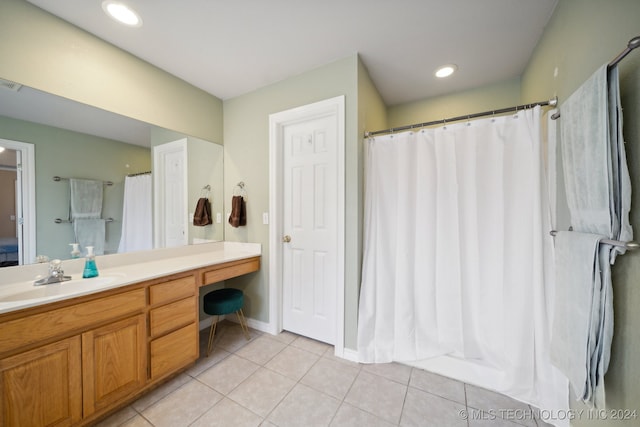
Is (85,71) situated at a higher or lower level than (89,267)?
higher

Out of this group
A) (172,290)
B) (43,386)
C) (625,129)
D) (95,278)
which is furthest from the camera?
(172,290)

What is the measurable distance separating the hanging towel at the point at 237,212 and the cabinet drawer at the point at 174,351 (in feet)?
3.24

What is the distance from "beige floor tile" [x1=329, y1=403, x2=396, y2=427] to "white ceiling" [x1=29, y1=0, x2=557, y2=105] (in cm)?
254

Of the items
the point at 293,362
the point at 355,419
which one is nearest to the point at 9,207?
the point at 293,362

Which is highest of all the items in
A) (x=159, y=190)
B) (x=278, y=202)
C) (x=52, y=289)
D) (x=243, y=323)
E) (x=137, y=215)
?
(x=159, y=190)

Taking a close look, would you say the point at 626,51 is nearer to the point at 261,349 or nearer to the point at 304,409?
the point at 304,409

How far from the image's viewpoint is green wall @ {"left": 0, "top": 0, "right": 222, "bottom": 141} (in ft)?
4.15

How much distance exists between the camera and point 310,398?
1472 millimetres

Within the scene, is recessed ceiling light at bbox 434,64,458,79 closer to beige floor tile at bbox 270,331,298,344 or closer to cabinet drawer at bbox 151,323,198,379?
beige floor tile at bbox 270,331,298,344

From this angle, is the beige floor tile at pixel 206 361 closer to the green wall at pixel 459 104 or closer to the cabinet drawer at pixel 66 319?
the cabinet drawer at pixel 66 319

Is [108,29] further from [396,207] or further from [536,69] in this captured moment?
[536,69]

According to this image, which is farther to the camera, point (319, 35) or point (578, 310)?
point (319, 35)

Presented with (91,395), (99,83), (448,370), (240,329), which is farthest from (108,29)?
(448,370)

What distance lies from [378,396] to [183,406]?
1278 mm
